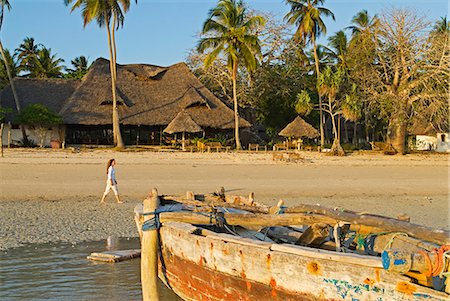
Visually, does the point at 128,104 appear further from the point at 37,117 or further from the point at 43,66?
the point at 43,66

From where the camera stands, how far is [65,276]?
866 centimetres

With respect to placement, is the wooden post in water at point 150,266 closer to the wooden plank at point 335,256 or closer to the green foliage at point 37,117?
the wooden plank at point 335,256

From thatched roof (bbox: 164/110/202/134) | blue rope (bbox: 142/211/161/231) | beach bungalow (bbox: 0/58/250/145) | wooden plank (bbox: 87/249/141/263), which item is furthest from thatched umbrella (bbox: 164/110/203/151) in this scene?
blue rope (bbox: 142/211/161/231)

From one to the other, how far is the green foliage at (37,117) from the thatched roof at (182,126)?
249 inches

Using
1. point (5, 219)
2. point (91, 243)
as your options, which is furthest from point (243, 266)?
point (5, 219)

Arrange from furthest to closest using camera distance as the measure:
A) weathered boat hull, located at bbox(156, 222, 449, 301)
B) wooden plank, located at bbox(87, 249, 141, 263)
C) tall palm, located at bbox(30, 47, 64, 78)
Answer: tall palm, located at bbox(30, 47, 64, 78) < wooden plank, located at bbox(87, 249, 141, 263) < weathered boat hull, located at bbox(156, 222, 449, 301)

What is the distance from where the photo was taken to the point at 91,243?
35.8 feet

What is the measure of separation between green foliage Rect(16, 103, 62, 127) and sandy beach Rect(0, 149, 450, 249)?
4205mm

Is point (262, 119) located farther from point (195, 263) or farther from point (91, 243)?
point (195, 263)

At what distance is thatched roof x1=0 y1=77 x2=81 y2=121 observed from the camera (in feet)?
115

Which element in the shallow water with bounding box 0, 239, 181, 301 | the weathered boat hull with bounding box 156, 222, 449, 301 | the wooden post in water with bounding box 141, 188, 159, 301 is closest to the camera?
the weathered boat hull with bounding box 156, 222, 449, 301

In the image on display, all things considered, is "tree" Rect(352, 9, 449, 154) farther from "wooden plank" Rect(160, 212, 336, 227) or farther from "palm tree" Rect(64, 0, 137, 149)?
"wooden plank" Rect(160, 212, 336, 227)

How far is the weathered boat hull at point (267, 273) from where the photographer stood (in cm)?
443

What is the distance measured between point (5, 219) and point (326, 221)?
8674mm
